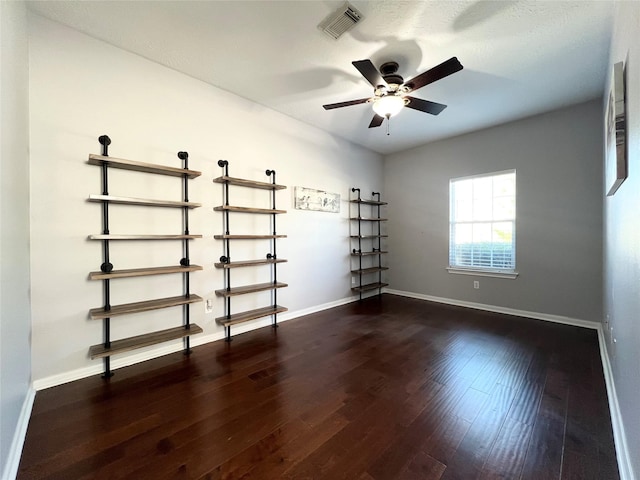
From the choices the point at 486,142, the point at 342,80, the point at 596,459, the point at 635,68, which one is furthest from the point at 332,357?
the point at 486,142

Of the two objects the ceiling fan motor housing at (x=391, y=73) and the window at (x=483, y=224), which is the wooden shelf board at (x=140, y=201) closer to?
the ceiling fan motor housing at (x=391, y=73)

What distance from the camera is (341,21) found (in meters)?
2.06

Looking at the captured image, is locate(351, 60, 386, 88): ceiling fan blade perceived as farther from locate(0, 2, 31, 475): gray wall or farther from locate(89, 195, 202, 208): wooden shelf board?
locate(0, 2, 31, 475): gray wall

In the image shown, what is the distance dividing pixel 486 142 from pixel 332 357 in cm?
396

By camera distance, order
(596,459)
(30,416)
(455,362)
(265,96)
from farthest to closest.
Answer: (265,96) → (455,362) → (30,416) → (596,459)

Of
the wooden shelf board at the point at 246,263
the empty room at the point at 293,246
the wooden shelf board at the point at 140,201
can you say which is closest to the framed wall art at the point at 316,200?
the empty room at the point at 293,246

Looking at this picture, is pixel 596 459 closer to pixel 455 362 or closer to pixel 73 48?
pixel 455 362

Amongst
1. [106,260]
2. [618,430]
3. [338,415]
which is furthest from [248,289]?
[618,430]

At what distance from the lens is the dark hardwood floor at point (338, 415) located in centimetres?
137

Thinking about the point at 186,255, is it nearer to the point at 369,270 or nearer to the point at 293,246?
the point at 293,246

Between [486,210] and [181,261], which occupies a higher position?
[486,210]

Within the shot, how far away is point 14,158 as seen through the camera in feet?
5.09

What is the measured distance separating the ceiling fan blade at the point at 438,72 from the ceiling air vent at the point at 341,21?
665 millimetres

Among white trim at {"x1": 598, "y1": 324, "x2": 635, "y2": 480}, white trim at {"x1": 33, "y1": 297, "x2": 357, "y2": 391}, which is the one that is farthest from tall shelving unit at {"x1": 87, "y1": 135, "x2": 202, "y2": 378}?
white trim at {"x1": 598, "y1": 324, "x2": 635, "y2": 480}
